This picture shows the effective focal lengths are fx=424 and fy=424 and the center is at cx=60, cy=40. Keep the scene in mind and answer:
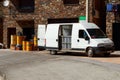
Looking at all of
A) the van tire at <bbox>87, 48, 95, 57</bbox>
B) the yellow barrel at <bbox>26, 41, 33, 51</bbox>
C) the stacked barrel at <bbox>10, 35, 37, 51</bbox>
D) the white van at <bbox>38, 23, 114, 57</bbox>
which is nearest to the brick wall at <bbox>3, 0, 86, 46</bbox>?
the stacked barrel at <bbox>10, 35, 37, 51</bbox>

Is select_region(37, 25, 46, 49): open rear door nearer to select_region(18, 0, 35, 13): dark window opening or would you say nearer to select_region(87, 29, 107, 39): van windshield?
select_region(18, 0, 35, 13): dark window opening

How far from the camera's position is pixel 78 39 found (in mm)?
30984

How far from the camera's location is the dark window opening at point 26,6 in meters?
42.8

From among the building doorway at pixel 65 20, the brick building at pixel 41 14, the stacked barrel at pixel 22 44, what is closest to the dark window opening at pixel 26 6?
the brick building at pixel 41 14

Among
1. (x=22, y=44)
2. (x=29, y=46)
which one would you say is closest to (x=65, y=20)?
(x=29, y=46)

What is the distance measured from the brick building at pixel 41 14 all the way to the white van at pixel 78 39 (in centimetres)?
641

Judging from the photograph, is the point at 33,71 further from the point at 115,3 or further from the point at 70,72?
the point at 115,3

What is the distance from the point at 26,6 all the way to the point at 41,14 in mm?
2481

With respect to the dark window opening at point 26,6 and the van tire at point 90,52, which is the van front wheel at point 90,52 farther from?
the dark window opening at point 26,6

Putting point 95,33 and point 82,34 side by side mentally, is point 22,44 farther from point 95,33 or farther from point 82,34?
point 95,33

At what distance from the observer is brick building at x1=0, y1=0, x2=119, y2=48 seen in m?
39.2

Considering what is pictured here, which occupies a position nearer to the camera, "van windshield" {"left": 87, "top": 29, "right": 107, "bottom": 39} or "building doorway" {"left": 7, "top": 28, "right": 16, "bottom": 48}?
"van windshield" {"left": 87, "top": 29, "right": 107, "bottom": 39}

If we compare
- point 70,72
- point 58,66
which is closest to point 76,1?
point 58,66

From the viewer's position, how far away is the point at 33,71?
21016 mm
